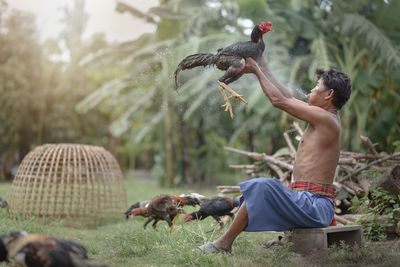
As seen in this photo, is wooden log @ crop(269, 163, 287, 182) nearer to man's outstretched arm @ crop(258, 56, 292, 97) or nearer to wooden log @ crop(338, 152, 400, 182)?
wooden log @ crop(338, 152, 400, 182)

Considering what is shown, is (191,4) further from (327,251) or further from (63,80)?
(327,251)

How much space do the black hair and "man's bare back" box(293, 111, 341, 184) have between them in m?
0.15

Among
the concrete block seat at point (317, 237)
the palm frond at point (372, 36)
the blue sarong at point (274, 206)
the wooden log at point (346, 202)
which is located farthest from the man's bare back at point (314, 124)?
the palm frond at point (372, 36)

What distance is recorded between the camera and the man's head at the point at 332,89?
364 cm

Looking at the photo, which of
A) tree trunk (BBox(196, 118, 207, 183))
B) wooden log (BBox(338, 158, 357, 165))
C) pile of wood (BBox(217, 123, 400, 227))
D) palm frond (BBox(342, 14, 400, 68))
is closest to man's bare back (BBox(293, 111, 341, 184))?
pile of wood (BBox(217, 123, 400, 227))

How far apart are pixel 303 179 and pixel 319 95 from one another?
759mm

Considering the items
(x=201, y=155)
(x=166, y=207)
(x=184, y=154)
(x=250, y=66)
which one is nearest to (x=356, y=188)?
(x=166, y=207)

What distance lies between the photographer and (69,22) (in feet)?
75.4

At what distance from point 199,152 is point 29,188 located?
9.74 meters

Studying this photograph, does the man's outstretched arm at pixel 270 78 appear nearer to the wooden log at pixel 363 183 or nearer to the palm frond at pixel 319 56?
the wooden log at pixel 363 183

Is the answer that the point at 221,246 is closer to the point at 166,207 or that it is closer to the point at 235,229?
the point at 235,229

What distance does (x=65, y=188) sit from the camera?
635 centimetres

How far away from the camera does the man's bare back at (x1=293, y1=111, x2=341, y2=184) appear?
11.7 ft

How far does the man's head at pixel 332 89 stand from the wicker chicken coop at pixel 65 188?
3.83 metres
